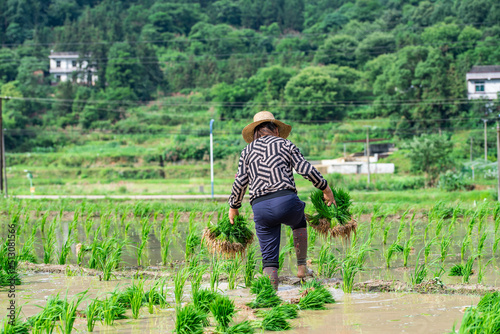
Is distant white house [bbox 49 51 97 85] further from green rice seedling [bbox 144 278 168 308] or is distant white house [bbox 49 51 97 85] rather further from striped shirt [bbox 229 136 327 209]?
green rice seedling [bbox 144 278 168 308]

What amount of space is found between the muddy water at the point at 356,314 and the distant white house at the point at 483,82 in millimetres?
49159

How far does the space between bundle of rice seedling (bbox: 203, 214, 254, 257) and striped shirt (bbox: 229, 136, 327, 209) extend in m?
0.59

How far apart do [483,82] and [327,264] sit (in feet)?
165

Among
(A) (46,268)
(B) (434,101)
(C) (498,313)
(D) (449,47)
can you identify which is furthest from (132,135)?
(C) (498,313)

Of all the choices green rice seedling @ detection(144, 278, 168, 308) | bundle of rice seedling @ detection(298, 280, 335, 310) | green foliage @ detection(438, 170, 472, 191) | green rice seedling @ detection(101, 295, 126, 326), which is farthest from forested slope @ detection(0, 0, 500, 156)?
green rice seedling @ detection(101, 295, 126, 326)

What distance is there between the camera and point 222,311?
3.38 metres

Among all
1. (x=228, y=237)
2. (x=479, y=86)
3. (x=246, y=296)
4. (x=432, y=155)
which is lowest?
(x=246, y=296)

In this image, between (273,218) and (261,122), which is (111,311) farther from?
(261,122)

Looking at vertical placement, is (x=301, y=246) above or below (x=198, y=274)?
above

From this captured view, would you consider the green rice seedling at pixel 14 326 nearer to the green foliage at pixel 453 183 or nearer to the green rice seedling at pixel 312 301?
the green rice seedling at pixel 312 301

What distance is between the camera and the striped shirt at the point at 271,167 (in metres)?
4.40

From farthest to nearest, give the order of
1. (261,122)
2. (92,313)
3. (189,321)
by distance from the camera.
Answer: (261,122), (92,313), (189,321)

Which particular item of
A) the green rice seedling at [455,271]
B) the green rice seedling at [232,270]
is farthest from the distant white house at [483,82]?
the green rice seedling at [232,270]

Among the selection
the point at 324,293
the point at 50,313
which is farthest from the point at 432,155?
the point at 50,313
